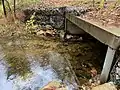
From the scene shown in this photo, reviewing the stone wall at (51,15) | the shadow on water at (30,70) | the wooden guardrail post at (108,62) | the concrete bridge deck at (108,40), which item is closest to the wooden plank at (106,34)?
the concrete bridge deck at (108,40)

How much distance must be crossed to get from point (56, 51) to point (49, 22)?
10.9 ft

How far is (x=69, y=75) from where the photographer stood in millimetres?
5477

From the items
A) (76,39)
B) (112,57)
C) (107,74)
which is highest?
(112,57)

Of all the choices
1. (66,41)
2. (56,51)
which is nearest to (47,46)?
(56,51)

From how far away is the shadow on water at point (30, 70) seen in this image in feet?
16.1

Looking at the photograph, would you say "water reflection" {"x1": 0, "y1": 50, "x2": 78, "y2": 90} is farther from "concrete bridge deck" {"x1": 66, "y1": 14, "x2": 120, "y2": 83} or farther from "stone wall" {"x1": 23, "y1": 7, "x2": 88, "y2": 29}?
"stone wall" {"x1": 23, "y1": 7, "x2": 88, "y2": 29}

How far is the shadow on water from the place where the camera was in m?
4.91

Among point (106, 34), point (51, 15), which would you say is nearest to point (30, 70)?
point (106, 34)

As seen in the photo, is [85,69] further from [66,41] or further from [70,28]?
[70,28]

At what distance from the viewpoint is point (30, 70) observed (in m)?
5.67

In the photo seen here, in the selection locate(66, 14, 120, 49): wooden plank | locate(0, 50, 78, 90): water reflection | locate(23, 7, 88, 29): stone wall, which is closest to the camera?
locate(66, 14, 120, 49): wooden plank

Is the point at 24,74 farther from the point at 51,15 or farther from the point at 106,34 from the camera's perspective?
the point at 51,15

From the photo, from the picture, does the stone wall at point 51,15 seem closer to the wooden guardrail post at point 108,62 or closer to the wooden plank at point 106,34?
the wooden plank at point 106,34

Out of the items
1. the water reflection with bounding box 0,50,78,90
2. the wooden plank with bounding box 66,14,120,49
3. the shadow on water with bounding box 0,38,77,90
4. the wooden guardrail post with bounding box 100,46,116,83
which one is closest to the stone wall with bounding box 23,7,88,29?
the shadow on water with bounding box 0,38,77,90
